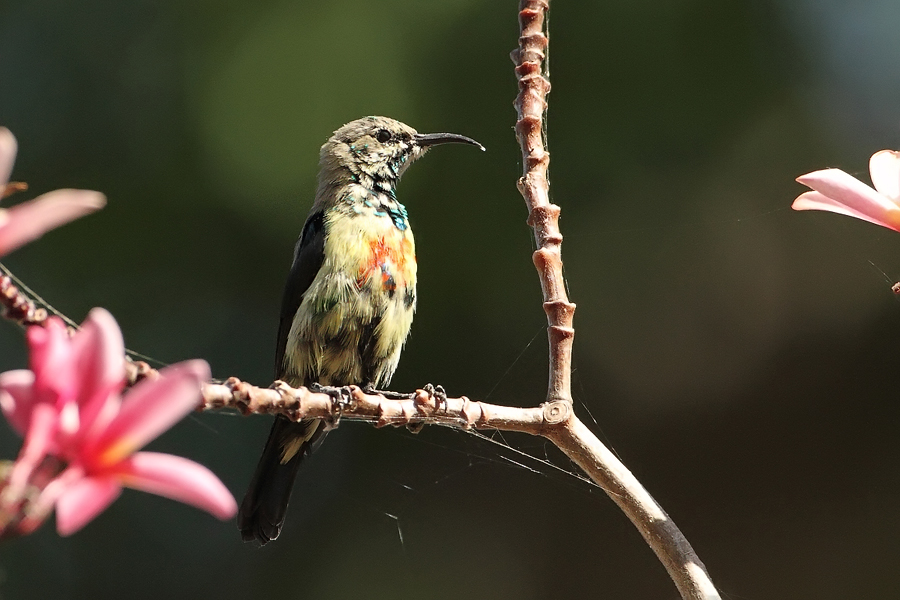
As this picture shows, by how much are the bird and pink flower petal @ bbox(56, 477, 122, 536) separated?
6.70 feet

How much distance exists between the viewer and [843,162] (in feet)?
13.7

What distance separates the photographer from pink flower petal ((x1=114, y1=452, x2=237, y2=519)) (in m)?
0.65

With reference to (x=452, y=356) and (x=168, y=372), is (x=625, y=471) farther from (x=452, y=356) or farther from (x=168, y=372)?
(x=452, y=356)

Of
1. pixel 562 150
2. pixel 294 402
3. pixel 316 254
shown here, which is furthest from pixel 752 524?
pixel 294 402

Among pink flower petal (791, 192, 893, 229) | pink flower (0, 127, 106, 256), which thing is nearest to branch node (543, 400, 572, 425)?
pink flower petal (791, 192, 893, 229)

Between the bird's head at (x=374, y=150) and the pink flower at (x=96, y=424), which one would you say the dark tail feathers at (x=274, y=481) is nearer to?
the bird's head at (x=374, y=150)

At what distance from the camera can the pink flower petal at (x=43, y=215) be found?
658 mm

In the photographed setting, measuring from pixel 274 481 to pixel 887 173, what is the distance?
6.98 feet

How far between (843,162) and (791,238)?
0.44 metres

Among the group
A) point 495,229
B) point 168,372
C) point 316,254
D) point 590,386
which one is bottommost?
point 168,372

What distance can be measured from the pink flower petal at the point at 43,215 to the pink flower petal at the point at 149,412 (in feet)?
0.42

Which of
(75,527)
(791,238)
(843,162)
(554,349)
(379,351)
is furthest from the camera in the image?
(791,238)

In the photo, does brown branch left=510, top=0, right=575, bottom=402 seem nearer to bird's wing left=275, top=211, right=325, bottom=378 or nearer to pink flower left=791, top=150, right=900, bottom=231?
pink flower left=791, top=150, right=900, bottom=231

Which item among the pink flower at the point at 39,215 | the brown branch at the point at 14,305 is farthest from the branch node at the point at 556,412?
the pink flower at the point at 39,215
